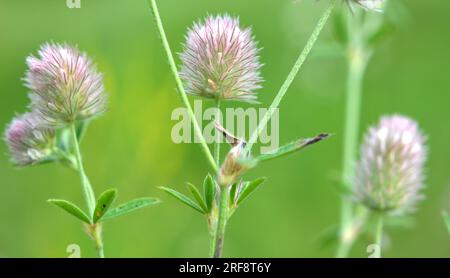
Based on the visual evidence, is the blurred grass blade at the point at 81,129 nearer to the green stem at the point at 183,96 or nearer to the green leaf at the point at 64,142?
the green leaf at the point at 64,142

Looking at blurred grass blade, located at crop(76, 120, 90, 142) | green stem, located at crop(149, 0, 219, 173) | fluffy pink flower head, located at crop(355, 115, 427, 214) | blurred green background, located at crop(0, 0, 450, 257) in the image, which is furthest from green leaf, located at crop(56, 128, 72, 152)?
blurred green background, located at crop(0, 0, 450, 257)

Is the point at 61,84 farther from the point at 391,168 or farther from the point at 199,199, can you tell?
the point at 391,168

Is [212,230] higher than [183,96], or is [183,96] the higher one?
[183,96]

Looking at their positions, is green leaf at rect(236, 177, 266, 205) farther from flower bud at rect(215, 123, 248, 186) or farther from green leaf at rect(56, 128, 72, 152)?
green leaf at rect(56, 128, 72, 152)

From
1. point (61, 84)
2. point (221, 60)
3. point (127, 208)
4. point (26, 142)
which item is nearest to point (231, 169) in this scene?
point (221, 60)

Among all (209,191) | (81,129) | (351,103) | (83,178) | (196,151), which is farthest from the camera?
(196,151)

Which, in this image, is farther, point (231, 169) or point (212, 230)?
point (212, 230)
